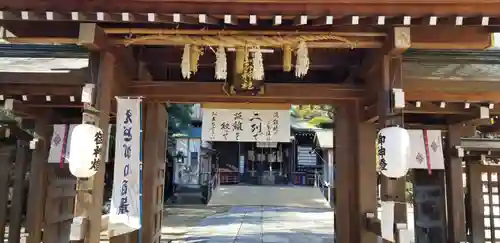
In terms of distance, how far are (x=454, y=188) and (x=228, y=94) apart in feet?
16.7

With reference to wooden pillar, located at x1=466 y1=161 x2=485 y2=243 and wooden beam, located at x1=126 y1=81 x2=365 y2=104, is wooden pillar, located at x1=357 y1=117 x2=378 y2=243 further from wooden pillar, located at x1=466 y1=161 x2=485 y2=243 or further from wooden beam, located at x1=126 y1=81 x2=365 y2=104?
wooden pillar, located at x1=466 y1=161 x2=485 y2=243

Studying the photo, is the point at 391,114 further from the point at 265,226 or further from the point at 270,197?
the point at 270,197

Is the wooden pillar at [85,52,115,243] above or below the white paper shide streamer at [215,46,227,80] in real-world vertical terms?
below

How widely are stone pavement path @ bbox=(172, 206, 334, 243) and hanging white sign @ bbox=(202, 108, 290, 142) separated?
16.1 ft

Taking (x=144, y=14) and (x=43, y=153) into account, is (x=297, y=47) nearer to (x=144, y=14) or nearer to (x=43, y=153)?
(x=144, y=14)

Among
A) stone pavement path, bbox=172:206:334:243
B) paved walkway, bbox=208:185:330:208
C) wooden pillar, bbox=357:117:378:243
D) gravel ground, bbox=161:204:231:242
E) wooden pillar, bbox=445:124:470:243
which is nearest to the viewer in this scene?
wooden pillar, bbox=357:117:378:243

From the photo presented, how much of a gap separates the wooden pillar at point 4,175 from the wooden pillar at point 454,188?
8.62 meters

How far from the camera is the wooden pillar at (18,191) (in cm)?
752

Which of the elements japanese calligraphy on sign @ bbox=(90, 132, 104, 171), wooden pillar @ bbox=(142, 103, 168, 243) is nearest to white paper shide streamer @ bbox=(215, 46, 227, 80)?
japanese calligraphy on sign @ bbox=(90, 132, 104, 171)

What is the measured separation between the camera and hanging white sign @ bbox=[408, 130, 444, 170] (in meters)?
7.12

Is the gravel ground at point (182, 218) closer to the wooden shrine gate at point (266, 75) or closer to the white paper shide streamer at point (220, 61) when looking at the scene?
the wooden shrine gate at point (266, 75)

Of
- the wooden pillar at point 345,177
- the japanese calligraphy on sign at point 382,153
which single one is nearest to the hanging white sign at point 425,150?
the wooden pillar at point 345,177

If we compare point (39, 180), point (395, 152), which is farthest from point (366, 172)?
point (39, 180)

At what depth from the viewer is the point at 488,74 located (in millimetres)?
6887
